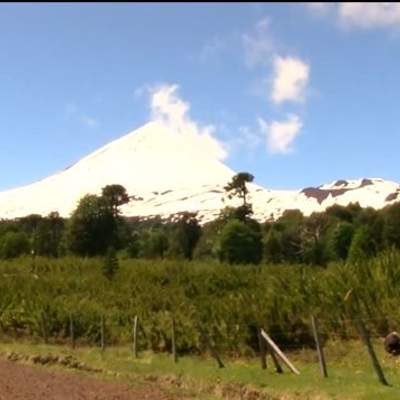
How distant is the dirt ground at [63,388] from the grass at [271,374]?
103 cm

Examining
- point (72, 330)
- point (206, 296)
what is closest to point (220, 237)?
point (206, 296)

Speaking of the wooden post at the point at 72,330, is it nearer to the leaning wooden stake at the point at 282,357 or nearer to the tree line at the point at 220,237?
the leaning wooden stake at the point at 282,357

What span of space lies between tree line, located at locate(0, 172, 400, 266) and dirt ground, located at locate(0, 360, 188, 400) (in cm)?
2942

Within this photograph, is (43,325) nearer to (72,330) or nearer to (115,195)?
(72,330)

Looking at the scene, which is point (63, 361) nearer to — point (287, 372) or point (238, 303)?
point (238, 303)

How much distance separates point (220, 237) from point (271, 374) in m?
64.8

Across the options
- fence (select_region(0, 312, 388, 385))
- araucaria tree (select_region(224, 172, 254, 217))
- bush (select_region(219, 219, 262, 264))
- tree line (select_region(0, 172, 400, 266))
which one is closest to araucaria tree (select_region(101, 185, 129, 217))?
tree line (select_region(0, 172, 400, 266))

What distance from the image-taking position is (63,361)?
26891 mm

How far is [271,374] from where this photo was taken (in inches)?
787

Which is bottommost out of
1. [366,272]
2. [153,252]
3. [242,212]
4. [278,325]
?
[278,325]

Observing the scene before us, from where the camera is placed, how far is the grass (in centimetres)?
1681

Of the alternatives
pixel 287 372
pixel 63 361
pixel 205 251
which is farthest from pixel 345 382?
pixel 205 251

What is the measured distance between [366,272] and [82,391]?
1173 cm

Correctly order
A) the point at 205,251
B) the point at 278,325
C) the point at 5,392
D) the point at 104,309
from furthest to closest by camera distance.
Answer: the point at 205,251 → the point at 104,309 → the point at 278,325 → the point at 5,392
